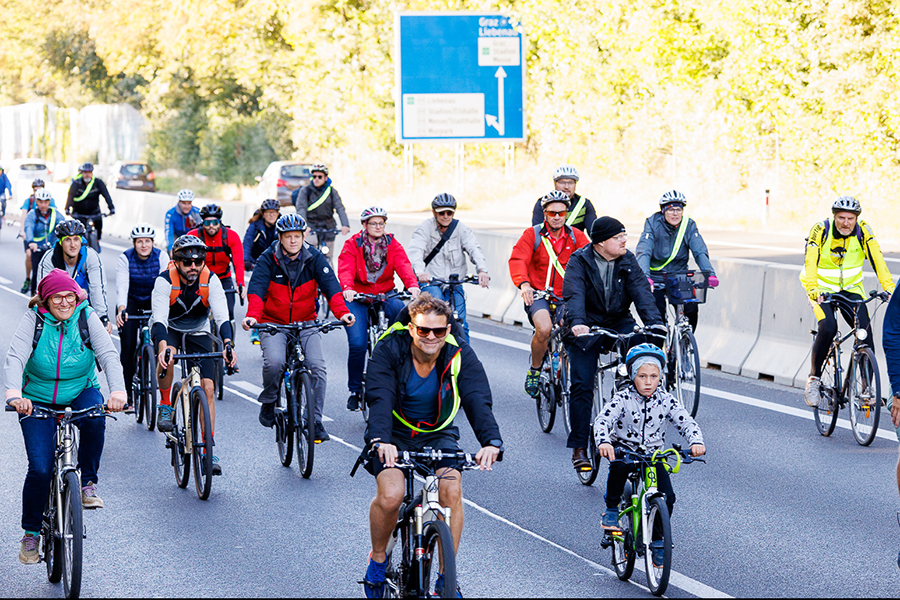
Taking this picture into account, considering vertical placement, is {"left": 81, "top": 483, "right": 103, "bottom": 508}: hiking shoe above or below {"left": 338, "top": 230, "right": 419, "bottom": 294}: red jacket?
below

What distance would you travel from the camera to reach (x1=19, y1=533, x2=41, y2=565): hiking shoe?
6.98 meters

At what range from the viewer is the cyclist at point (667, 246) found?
11.7 meters

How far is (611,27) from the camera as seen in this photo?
34562 millimetres

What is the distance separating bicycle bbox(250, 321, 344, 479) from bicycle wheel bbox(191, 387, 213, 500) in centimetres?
79

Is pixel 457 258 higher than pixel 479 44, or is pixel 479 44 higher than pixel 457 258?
pixel 479 44

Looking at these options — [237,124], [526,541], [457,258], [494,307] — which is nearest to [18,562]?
[526,541]

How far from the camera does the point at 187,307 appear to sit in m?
9.91

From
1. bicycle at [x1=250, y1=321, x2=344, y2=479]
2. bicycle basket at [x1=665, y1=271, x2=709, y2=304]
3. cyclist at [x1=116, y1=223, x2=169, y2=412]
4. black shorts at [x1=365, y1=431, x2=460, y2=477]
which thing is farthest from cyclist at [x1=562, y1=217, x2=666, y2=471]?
cyclist at [x1=116, y1=223, x2=169, y2=412]

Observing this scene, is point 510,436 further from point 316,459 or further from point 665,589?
point 665,589

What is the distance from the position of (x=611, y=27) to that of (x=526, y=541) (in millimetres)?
28469

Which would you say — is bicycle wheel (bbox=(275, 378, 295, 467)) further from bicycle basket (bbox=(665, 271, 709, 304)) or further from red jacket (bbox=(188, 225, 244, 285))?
red jacket (bbox=(188, 225, 244, 285))

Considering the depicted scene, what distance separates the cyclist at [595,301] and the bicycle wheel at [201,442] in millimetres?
2405

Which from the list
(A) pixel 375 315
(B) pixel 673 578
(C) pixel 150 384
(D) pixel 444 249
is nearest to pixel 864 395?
(B) pixel 673 578

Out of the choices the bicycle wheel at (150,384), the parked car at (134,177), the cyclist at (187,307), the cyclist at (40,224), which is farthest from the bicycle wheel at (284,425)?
the parked car at (134,177)
